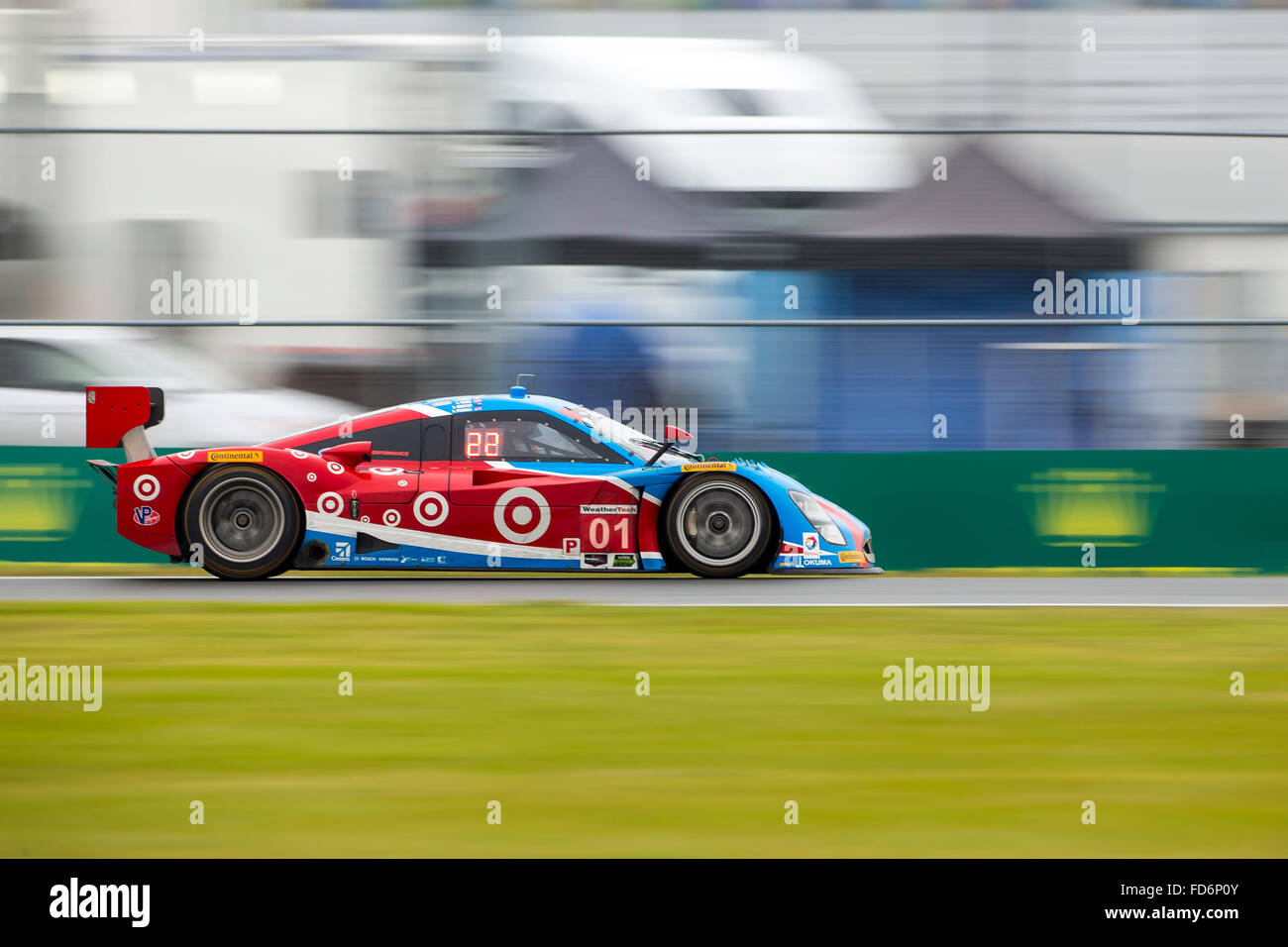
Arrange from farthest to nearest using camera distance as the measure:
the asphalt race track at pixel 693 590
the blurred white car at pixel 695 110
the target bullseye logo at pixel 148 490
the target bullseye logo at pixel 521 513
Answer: the blurred white car at pixel 695 110
the target bullseye logo at pixel 148 490
the target bullseye logo at pixel 521 513
the asphalt race track at pixel 693 590

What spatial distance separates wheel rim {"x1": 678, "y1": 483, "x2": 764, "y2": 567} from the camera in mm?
10039

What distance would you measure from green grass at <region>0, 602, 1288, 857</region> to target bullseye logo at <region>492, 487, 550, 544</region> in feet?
6.47

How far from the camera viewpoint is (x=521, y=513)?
10.0m

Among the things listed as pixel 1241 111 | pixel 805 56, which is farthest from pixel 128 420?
pixel 1241 111

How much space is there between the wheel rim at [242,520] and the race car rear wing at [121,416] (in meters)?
0.70

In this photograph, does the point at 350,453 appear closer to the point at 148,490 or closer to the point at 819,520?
the point at 148,490

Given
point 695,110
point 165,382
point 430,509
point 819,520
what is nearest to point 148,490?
point 430,509

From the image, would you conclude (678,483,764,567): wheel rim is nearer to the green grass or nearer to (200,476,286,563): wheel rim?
the green grass

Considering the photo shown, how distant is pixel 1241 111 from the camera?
A: 44.0 ft

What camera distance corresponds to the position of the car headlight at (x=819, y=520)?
1006 centimetres

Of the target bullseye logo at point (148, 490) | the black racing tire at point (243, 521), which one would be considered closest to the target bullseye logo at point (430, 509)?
the black racing tire at point (243, 521)

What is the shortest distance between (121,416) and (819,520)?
4409 millimetres

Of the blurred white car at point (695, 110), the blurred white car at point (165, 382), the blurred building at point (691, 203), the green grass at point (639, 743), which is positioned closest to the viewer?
the green grass at point (639, 743)

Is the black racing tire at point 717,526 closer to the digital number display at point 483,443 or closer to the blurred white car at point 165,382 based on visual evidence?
the digital number display at point 483,443
